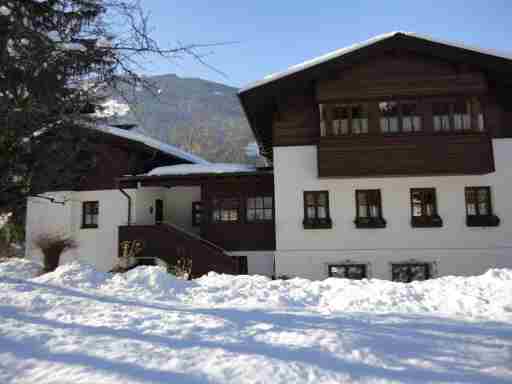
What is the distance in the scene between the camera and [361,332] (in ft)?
14.1

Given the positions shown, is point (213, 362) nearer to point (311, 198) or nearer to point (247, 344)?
point (247, 344)

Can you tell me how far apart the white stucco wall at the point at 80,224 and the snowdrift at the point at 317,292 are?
843 centimetres

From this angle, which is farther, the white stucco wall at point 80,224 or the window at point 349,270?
the white stucco wall at point 80,224

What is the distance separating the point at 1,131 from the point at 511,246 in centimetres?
1448

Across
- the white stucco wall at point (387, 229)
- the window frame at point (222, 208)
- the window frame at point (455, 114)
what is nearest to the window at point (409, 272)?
the white stucco wall at point (387, 229)

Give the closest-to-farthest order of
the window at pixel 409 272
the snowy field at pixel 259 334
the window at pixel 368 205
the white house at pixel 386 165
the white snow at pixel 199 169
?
the snowy field at pixel 259 334 < the white house at pixel 386 165 < the window at pixel 409 272 < the window at pixel 368 205 < the white snow at pixel 199 169

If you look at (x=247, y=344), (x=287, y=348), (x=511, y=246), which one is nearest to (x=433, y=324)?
(x=287, y=348)

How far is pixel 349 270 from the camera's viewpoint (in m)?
13.2

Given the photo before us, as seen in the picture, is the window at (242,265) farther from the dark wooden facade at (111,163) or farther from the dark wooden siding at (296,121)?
the dark wooden facade at (111,163)

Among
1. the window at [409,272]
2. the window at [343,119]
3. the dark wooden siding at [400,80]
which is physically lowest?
the window at [409,272]

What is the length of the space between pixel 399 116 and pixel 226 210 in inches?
291

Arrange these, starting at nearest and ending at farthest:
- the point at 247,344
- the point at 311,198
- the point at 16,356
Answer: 1. the point at 16,356
2. the point at 247,344
3. the point at 311,198

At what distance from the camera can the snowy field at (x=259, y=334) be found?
319 cm

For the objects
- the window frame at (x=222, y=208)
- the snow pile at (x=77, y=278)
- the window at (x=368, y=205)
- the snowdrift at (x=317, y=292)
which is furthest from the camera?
the window frame at (x=222, y=208)
